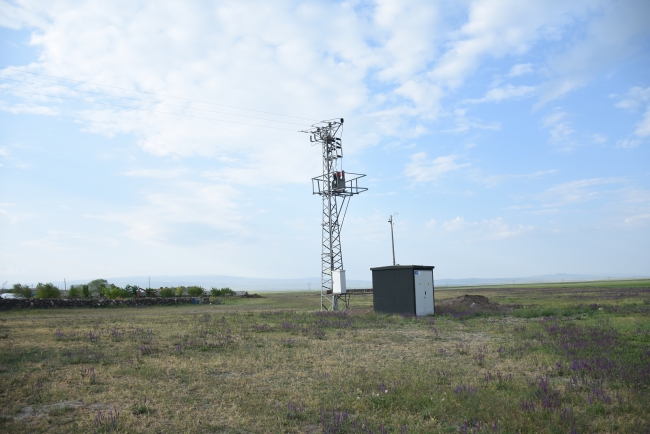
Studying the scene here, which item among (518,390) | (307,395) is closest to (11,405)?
(307,395)

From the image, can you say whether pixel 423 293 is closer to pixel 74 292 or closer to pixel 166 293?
pixel 166 293

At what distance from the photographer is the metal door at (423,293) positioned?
86.9 ft

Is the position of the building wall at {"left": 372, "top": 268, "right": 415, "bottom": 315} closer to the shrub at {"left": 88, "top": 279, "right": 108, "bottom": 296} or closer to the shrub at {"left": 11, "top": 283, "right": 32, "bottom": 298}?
the shrub at {"left": 88, "top": 279, "right": 108, "bottom": 296}

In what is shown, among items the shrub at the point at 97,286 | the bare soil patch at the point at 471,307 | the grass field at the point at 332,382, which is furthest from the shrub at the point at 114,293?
the bare soil patch at the point at 471,307

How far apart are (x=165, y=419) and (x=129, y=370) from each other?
13.8ft

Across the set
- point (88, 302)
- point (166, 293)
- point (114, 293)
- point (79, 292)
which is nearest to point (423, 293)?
point (88, 302)

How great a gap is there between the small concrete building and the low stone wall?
2622 cm

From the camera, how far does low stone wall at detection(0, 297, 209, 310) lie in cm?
3606

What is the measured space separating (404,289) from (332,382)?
1798 centimetres

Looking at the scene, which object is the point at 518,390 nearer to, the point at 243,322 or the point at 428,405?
the point at 428,405

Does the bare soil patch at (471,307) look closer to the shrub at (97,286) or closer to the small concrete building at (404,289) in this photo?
the small concrete building at (404,289)

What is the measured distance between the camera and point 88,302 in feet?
130

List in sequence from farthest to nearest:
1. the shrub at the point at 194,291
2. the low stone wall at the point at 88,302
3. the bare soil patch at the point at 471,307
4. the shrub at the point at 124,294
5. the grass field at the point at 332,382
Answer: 1. the shrub at the point at 194,291
2. the shrub at the point at 124,294
3. the low stone wall at the point at 88,302
4. the bare soil patch at the point at 471,307
5. the grass field at the point at 332,382

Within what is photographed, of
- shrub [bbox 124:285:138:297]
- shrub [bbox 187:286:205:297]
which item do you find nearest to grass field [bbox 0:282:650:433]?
shrub [bbox 124:285:138:297]
